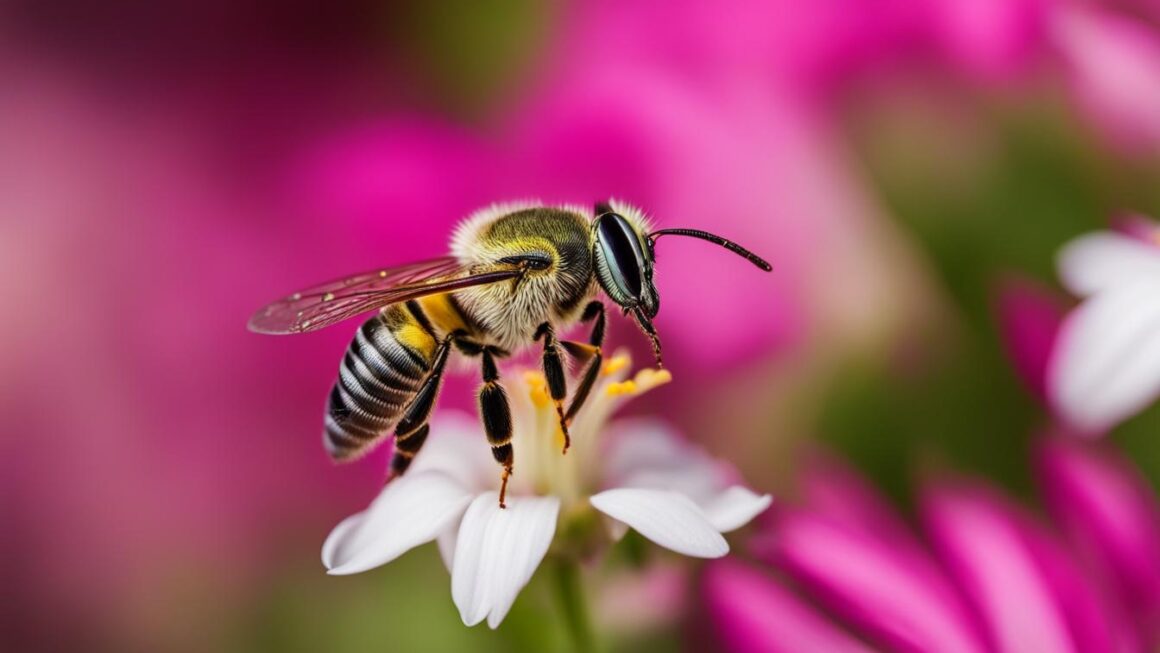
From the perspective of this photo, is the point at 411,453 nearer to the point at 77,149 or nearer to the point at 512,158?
the point at 512,158

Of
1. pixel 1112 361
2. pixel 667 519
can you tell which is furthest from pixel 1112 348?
pixel 667 519

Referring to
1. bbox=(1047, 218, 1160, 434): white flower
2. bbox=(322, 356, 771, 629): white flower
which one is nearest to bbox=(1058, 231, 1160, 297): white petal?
bbox=(1047, 218, 1160, 434): white flower

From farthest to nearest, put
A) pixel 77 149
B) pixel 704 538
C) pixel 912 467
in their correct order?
pixel 77 149 < pixel 912 467 < pixel 704 538

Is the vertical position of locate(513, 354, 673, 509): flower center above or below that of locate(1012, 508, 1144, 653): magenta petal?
above

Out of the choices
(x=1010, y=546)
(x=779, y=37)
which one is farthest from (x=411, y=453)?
(x=779, y=37)

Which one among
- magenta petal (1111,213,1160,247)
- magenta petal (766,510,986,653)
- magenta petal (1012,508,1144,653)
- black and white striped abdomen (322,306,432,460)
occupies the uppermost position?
black and white striped abdomen (322,306,432,460)

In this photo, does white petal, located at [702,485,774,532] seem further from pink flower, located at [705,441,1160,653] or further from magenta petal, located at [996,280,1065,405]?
magenta petal, located at [996,280,1065,405]
